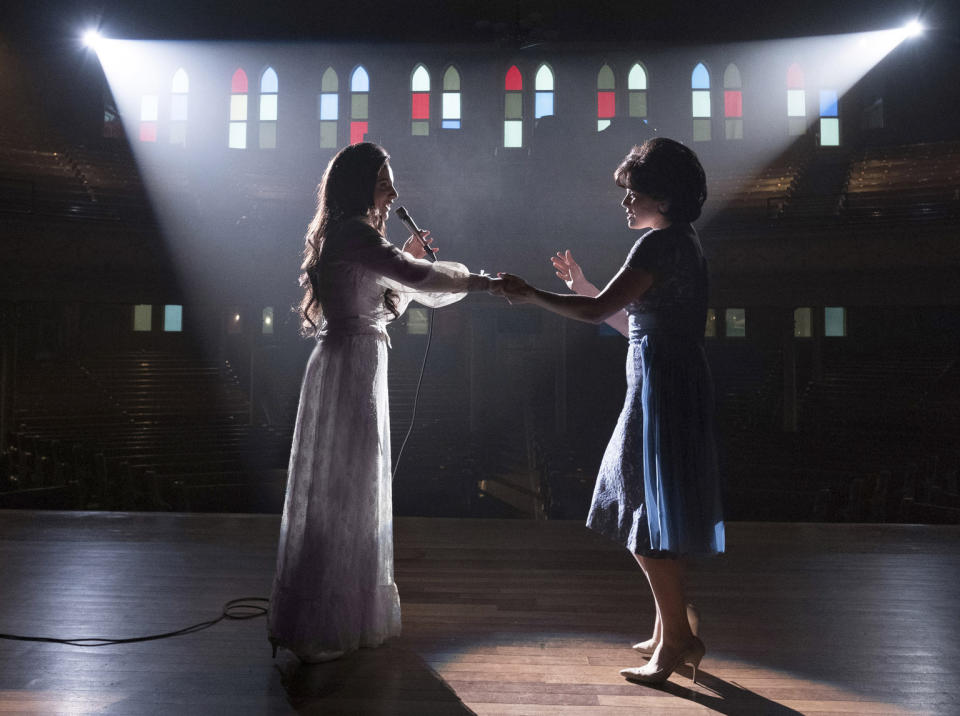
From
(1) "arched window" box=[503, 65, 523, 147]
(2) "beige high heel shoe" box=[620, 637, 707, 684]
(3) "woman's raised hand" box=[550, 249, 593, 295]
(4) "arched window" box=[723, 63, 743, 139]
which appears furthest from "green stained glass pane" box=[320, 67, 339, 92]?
(2) "beige high heel shoe" box=[620, 637, 707, 684]

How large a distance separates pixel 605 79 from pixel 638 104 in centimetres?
90

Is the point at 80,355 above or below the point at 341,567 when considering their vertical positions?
above

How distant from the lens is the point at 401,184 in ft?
40.3

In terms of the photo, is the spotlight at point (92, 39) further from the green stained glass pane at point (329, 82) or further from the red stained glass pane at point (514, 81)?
the red stained glass pane at point (514, 81)

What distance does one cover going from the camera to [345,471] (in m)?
2.15

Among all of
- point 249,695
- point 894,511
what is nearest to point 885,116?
point 894,511

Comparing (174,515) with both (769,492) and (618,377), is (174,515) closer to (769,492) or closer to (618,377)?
(769,492)

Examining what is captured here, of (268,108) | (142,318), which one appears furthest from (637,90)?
(142,318)

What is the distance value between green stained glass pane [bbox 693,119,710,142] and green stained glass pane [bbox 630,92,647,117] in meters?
1.12

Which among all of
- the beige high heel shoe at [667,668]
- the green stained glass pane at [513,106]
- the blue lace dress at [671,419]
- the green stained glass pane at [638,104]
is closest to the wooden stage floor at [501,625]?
the beige high heel shoe at [667,668]

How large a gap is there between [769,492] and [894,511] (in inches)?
42.6

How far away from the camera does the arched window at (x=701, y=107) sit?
1507 centimetres

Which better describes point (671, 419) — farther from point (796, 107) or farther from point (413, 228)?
point (796, 107)

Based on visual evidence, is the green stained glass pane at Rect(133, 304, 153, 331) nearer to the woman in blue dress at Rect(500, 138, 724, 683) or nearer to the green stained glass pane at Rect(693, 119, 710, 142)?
the green stained glass pane at Rect(693, 119, 710, 142)
